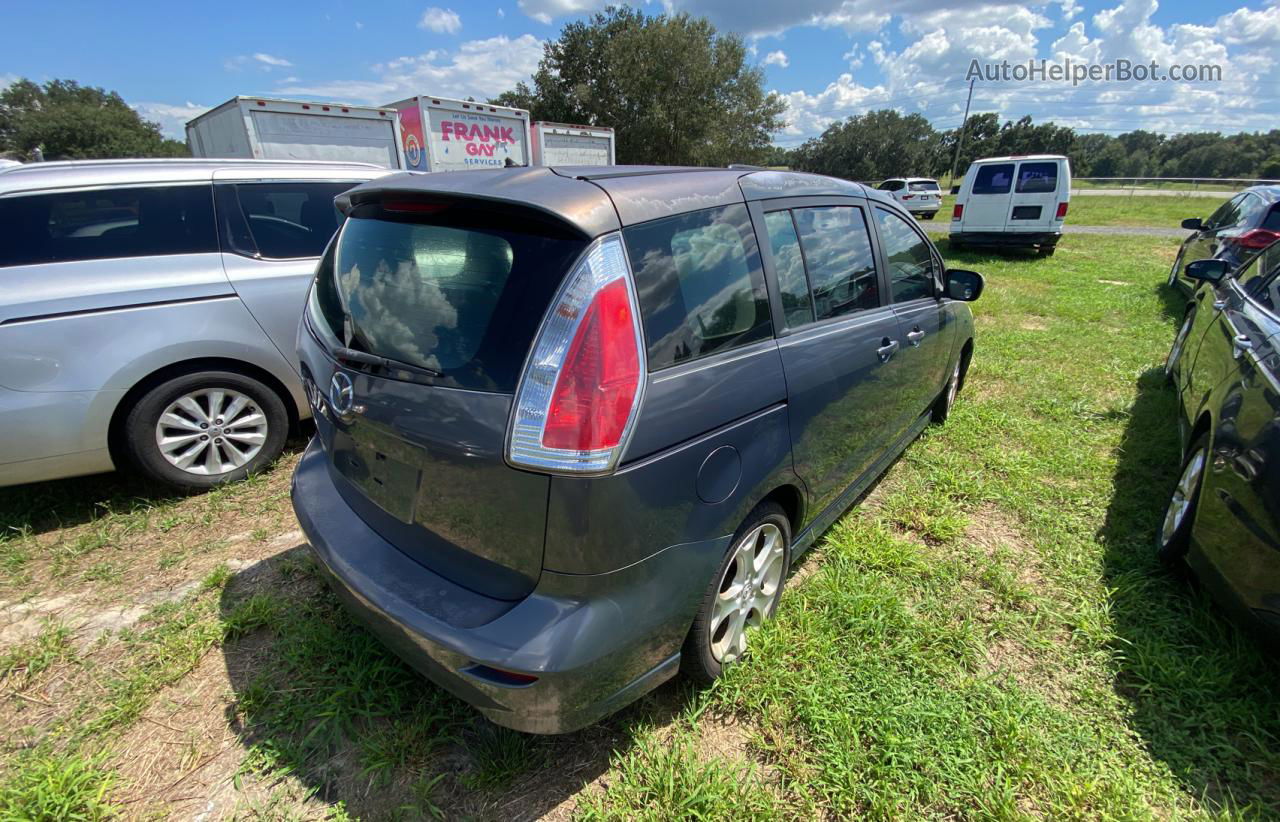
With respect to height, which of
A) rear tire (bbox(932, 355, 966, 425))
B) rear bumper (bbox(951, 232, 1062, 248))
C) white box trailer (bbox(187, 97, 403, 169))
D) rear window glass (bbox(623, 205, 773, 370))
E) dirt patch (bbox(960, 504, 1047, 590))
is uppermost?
white box trailer (bbox(187, 97, 403, 169))

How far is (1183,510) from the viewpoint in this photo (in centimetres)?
252

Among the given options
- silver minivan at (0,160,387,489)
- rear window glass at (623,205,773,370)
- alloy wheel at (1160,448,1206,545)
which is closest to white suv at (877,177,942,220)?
alloy wheel at (1160,448,1206,545)

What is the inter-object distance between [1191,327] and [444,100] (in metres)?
10.9

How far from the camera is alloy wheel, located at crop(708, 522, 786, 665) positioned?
199 centimetres

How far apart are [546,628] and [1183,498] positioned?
2883 millimetres

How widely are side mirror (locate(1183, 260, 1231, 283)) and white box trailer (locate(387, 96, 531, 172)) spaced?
9.30 m

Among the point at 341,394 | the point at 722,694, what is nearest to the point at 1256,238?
the point at 722,694

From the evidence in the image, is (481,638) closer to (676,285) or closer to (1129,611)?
(676,285)

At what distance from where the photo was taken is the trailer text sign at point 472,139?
1061 centimetres

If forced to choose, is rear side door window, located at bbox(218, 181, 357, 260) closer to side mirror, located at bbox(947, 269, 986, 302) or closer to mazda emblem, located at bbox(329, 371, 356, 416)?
mazda emblem, located at bbox(329, 371, 356, 416)

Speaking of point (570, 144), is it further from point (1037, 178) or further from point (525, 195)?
point (525, 195)

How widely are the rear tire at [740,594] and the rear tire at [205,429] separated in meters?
2.86

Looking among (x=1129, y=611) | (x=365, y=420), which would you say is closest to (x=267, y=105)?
(x=365, y=420)

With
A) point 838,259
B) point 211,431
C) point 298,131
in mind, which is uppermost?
point 298,131
